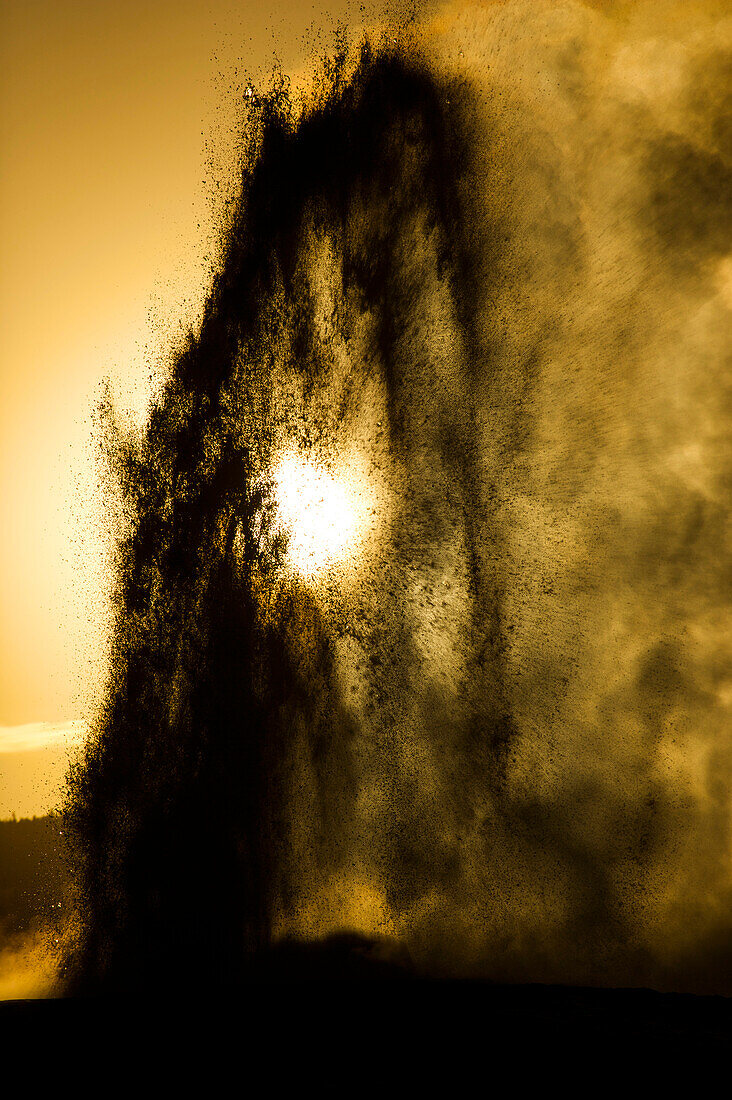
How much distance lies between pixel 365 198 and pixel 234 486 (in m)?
5.34

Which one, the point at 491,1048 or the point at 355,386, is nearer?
the point at 491,1048

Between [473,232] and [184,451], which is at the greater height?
[473,232]

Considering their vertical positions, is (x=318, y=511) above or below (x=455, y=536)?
above

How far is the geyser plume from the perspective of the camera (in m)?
10.7

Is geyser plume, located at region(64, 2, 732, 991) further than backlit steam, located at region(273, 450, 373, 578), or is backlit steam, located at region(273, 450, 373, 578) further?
backlit steam, located at region(273, 450, 373, 578)

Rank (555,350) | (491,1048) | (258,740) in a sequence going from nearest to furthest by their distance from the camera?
(491,1048), (258,740), (555,350)

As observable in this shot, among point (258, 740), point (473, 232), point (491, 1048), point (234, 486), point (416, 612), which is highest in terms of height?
point (473, 232)

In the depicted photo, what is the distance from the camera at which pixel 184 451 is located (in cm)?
1178

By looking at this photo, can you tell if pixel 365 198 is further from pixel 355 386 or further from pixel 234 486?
pixel 234 486

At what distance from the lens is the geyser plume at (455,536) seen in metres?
10.7

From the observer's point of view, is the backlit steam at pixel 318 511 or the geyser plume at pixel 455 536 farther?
the backlit steam at pixel 318 511

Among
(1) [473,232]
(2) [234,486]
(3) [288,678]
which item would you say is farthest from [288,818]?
(1) [473,232]

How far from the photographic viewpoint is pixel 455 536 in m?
11.7

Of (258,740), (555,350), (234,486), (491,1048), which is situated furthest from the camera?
(555,350)
